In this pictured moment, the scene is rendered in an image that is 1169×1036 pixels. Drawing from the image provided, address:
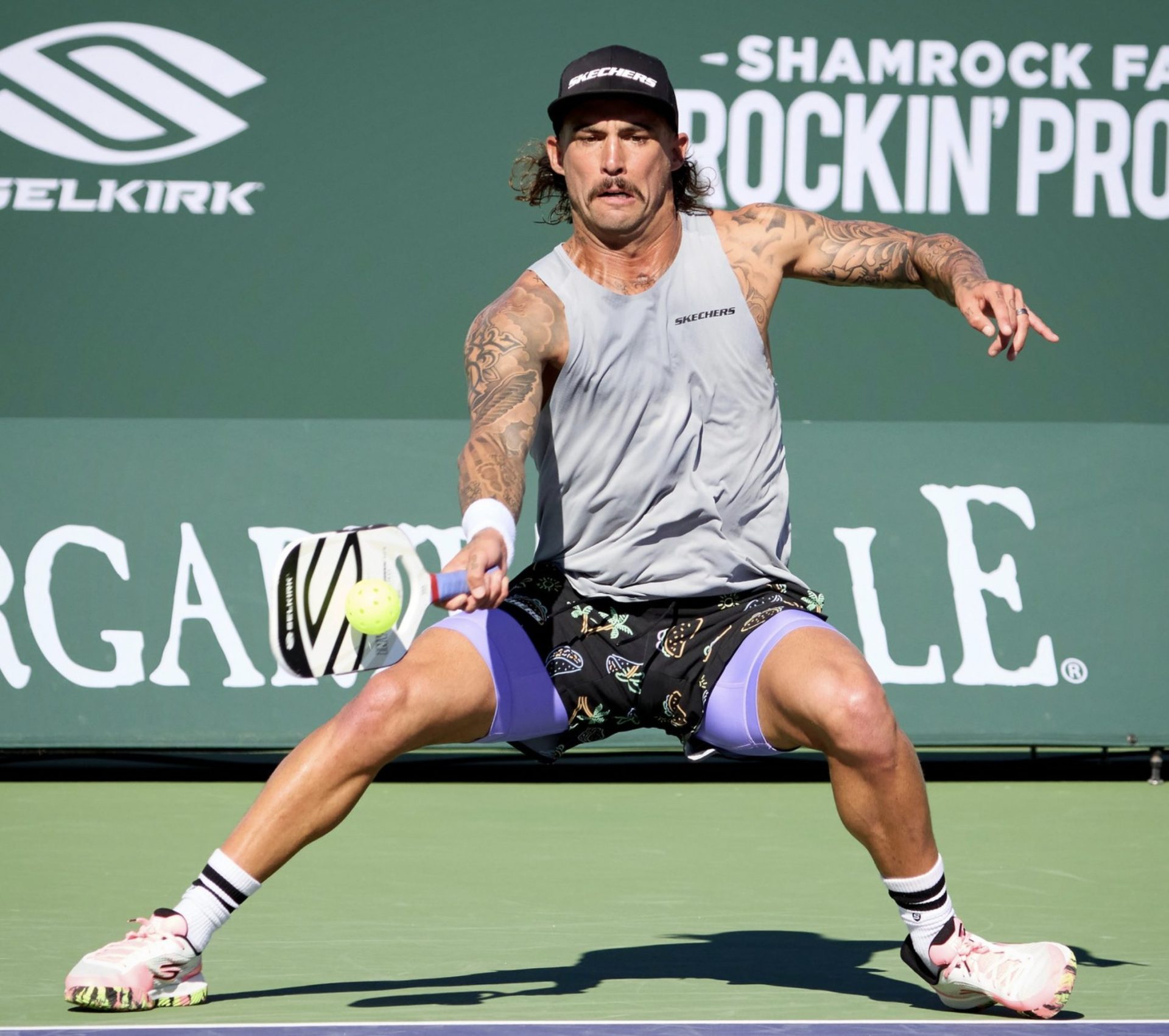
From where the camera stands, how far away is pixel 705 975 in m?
4.26

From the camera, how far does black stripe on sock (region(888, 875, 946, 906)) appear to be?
384 cm

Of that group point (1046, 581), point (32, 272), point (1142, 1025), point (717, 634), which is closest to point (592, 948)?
point (717, 634)

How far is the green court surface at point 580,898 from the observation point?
404 centimetres

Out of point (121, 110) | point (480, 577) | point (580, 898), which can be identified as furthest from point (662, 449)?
point (121, 110)

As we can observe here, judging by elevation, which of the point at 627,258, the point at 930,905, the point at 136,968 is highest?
the point at 627,258

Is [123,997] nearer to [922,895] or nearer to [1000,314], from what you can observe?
[922,895]

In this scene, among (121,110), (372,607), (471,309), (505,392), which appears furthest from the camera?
(471,309)

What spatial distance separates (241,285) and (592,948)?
3.38 m

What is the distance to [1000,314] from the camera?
148 inches

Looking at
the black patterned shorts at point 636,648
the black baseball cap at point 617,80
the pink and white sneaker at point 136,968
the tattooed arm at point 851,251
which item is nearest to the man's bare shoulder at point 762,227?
the tattooed arm at point 851,251

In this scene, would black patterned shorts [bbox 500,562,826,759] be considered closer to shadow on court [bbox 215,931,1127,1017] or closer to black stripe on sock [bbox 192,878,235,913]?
shadow on court [bbox 215,931,1127,1017]

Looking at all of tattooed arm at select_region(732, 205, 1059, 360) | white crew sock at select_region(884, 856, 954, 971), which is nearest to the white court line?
white crew sock at select_region(884, 856, 954, 971)

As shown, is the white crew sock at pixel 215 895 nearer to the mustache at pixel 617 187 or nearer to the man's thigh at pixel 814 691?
the man's thigh at pixel 814 691

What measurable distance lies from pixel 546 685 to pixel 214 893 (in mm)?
751
